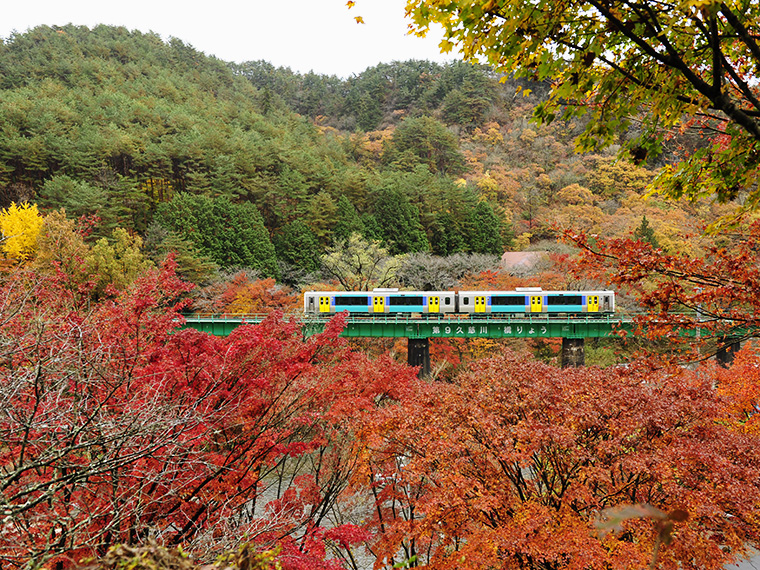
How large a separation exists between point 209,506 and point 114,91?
55.8 metres

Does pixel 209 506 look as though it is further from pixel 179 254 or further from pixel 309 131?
pixel 309 131

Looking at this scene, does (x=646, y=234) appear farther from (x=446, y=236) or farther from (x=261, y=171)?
(x=261, y=171)

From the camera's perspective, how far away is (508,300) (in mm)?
23875

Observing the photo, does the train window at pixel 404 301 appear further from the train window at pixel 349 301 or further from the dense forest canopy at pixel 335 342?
the dense forest canopy at pixel 335 342

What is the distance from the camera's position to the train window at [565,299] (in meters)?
23.6

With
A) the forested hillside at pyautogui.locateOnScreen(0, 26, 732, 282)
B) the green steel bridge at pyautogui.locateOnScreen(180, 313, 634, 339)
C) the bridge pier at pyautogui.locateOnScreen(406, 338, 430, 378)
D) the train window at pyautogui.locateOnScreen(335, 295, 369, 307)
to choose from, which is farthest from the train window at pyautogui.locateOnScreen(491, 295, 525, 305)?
the train window at pyautogui.locateOnScreen(335, 295, 369, 307)

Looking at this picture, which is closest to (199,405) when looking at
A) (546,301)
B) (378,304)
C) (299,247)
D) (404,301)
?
(378,304)

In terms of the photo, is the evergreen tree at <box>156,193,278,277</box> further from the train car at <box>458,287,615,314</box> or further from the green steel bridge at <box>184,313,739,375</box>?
the train car at <box>458,287,615,314</box>

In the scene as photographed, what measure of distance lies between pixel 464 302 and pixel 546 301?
454cm

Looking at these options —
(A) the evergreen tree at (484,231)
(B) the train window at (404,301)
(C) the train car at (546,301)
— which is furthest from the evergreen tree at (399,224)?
(C) the train car at (546,301)

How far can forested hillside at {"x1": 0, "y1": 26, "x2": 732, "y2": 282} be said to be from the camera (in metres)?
32.2

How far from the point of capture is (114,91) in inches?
1870

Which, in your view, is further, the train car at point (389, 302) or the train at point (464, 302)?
the train car at point (389, 302)

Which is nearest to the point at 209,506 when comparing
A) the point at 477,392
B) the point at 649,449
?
the point at 477,392
